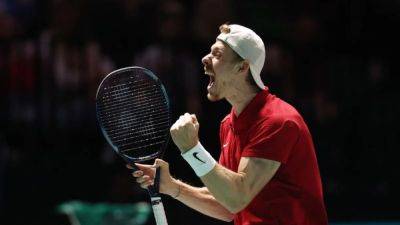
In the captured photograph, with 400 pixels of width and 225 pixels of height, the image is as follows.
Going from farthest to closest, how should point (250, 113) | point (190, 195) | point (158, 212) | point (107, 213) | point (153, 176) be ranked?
point (107, 213)
point (190, 195)
point (153, 176)
point (158, 212)
point (250, 113)

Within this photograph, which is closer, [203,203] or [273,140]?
[273,140]

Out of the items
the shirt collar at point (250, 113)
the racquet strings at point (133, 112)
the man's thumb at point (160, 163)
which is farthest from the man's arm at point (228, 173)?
the racquet strings at point (133, 112)

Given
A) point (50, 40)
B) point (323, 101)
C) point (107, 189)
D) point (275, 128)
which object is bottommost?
point (107, 189)

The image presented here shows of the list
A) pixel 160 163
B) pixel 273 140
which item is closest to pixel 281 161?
pixel 273 140

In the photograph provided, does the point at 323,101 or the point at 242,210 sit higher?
the point at 242,210

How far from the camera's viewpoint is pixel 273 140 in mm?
4391

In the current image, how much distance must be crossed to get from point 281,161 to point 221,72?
0.49 meters

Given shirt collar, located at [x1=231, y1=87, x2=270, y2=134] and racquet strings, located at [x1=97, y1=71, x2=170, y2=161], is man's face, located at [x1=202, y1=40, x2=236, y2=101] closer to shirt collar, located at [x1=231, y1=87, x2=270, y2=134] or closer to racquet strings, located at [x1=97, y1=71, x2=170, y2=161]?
shirt collar, located at [x1=231, y1=87, x2=270, y2=134]

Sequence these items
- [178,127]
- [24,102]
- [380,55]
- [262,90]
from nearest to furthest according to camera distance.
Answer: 1. [178,127]
2. [262,90]
3. [24,102]
4. [380,55]

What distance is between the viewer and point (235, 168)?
469 centimetres

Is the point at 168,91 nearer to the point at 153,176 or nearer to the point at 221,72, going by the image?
the point at 153,176

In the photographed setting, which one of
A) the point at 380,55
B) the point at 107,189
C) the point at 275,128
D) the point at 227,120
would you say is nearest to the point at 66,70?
the point at 107,189

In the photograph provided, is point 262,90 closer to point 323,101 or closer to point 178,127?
point 178,127

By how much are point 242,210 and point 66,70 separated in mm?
4069
